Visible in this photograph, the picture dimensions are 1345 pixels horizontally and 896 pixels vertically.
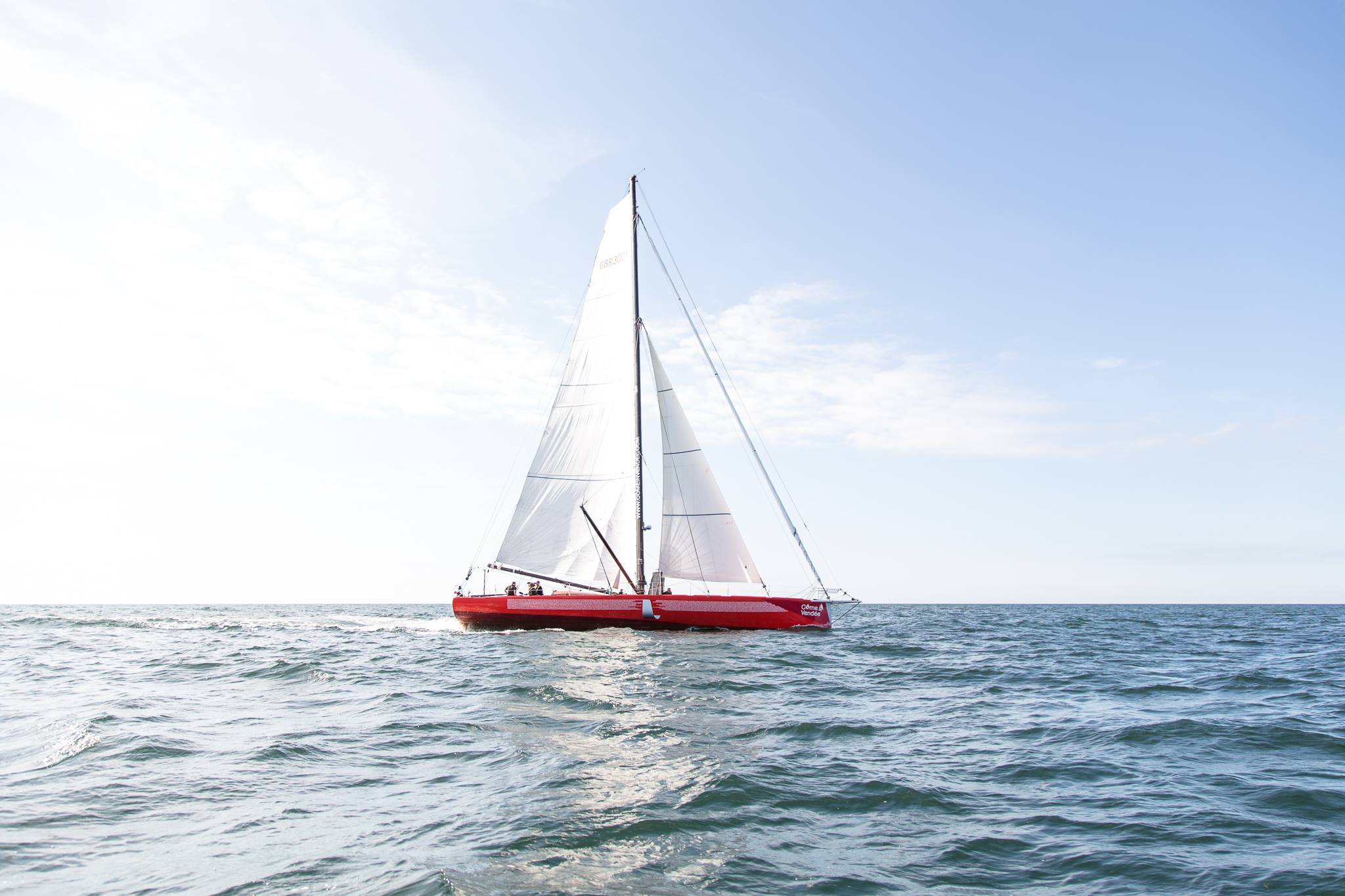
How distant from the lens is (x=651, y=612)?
88.6ft

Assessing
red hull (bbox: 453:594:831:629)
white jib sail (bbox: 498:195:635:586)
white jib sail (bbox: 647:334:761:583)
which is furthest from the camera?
white jib sail (bbox: 498:195:635:586)

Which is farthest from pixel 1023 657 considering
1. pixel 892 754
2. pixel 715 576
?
pixel 892 754

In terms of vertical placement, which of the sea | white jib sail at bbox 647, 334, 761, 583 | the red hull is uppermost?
white jib sail at bbox 647, 334, 761, 583

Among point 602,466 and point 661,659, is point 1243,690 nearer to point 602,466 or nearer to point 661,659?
point 661,659

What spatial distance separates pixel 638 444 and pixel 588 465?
81.6 inches

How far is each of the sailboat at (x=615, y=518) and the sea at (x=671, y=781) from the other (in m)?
9.20

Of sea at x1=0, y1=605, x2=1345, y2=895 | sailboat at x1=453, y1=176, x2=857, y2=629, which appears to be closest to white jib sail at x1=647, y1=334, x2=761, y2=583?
sailboat at x1=453, y1=176, x2=857, y2=629

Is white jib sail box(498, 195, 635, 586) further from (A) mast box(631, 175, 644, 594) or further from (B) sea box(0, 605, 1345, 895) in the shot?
(B) sea box(0, 605, 1345, 895)

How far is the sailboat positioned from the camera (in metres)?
27.8

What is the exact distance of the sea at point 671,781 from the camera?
617cm

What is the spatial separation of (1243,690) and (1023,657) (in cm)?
Result: 792

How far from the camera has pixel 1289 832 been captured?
707 centimetres

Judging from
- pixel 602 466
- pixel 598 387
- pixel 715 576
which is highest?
pixel 598 387

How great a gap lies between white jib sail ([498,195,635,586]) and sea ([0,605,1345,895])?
38.1 feet
